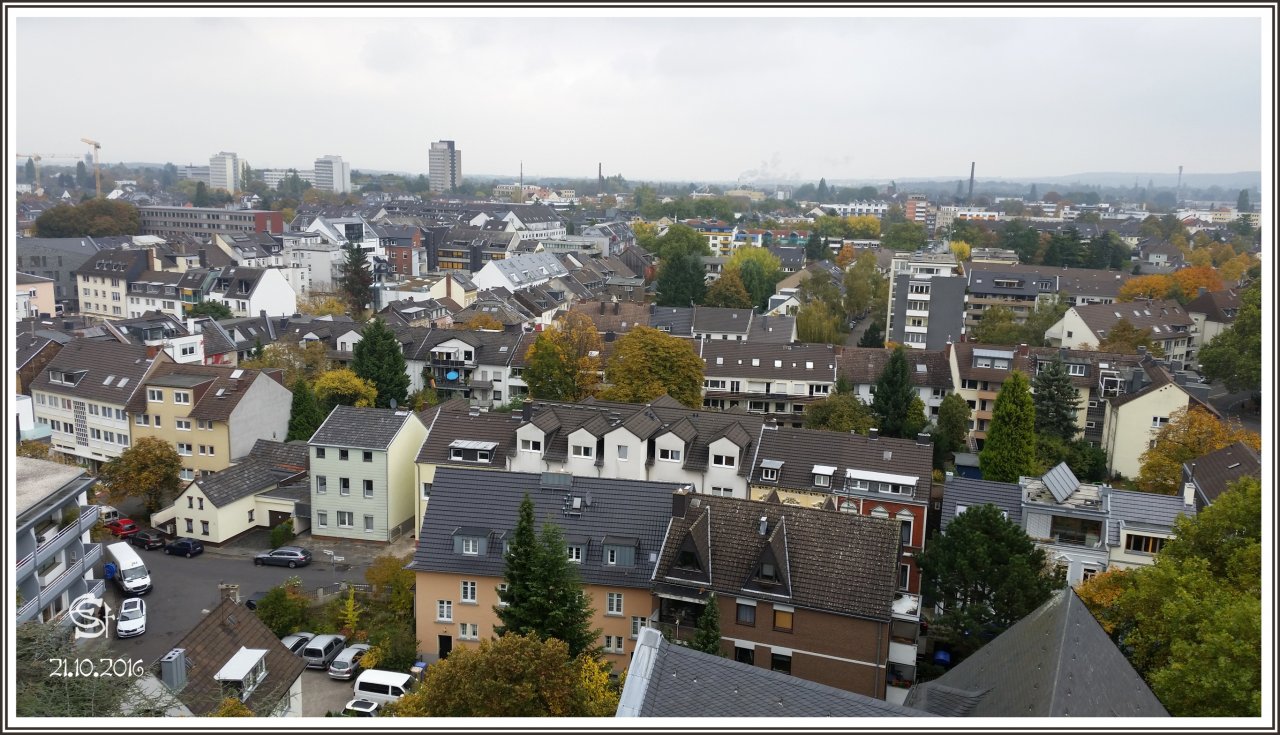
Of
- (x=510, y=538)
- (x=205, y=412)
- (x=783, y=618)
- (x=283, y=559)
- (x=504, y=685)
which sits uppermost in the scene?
(x=504, y=685)

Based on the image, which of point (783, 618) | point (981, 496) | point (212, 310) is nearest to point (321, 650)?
point (783, 618)

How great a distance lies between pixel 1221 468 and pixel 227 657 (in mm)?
21817

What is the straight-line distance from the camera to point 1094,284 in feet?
180

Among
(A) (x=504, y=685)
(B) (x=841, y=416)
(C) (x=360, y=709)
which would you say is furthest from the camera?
(B) (x=841, y=416)

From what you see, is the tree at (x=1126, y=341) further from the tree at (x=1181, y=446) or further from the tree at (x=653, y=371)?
the tree at (x=653, y=371)

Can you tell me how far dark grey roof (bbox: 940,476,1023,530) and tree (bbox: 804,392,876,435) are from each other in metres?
6.86

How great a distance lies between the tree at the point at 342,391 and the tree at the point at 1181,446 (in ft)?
81.4

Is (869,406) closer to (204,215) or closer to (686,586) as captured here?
(686,586)

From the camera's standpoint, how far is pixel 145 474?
25266 millimetres

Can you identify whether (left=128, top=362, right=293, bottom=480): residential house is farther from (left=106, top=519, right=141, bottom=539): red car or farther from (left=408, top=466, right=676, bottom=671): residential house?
(left=408, top=466, right=676, bottom=671): residential house

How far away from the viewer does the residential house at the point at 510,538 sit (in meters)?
17.8

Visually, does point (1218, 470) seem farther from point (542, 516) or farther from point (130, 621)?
point (130, 621)

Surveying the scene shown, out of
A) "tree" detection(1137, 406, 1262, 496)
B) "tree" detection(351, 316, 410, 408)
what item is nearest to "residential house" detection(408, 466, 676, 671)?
"tree" detection(1137, 406, 1262, 496)

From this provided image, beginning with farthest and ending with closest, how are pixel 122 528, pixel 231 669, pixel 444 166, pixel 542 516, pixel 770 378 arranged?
1. pixel 444 166
2. pixel 770 378
3. pixel 122 528
4. pixel 542 516
5. pixel 231 669
